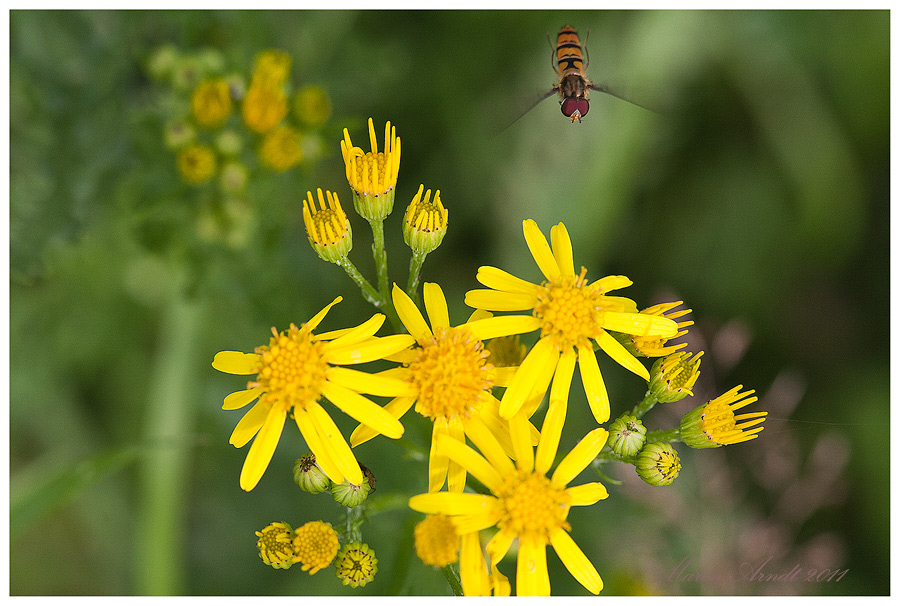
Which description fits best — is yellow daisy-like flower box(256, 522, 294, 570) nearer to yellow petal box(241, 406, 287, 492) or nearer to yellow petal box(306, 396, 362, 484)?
yellow petal box(241, 406, 287, 492)

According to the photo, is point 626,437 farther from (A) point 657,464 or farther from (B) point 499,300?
(B) point 499,300

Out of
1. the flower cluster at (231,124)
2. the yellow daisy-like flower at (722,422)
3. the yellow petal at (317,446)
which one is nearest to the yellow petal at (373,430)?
the yellow petal at (317,446)

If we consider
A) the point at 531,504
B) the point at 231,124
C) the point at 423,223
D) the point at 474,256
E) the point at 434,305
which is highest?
the point at 231,124

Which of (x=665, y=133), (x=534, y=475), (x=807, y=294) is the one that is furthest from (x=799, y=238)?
(x=534, y=475)

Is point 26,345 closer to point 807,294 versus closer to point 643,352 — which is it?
point 643,352

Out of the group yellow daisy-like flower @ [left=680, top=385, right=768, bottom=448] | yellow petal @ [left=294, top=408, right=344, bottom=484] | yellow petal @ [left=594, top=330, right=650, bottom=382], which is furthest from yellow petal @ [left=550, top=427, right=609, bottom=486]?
yellow petal @ [left=294, top=408, right=344, bottom=484]

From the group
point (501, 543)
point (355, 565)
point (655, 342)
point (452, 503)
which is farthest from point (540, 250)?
point (355, 565)
